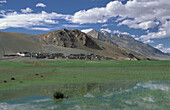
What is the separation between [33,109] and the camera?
12.6 meters

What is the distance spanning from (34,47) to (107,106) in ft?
473

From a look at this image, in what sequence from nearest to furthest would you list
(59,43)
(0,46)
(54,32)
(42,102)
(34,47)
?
(42,102)
(0,46)
(34,47)
(59,43)
(54,32)

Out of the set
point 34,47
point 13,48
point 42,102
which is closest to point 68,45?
point 34,47

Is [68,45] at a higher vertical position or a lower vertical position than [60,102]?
higher

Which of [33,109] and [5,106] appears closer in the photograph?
[33,109]

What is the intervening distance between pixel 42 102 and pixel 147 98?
27.3ft

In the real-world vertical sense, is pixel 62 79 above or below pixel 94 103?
below

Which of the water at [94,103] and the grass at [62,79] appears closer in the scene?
the water at [94,103]

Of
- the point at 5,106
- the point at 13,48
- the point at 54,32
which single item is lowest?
the point at 5,106

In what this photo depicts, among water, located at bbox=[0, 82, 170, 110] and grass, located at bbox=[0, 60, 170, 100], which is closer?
water, located at bbox=[0, 82, 170, 110]

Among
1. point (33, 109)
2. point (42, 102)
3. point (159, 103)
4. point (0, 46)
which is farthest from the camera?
point (0, 46)

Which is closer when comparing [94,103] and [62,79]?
[94,103]

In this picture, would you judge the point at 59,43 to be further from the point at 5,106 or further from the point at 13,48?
the point at 5,106

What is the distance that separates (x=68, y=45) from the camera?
18675 cm
